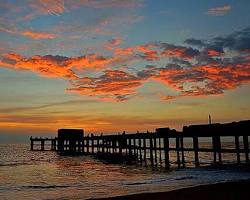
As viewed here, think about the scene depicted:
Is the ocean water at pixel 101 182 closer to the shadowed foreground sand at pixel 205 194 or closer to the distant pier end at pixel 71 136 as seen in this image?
the shadowed foreground sand at pixel 205 194

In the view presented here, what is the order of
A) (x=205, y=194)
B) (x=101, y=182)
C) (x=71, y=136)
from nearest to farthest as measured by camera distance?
(x=205, y=194) < (x=101, y=182) < (x=71, y=136)

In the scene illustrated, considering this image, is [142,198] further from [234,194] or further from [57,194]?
[57,194]

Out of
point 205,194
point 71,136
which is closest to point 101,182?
point 205,194

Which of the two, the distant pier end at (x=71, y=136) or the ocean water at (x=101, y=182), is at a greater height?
the distant pier end at (x=71, y=136)

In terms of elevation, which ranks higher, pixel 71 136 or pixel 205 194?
pixel 71 136

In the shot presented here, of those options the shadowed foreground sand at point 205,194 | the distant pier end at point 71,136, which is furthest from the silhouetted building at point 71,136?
the shadowed foreground sand at point 205,194

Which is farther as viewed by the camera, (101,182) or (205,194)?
(101,182)

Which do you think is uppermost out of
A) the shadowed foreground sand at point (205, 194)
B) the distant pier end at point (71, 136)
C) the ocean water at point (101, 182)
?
the distant pier end at point (71, 136)

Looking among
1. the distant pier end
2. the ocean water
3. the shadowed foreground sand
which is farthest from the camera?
the distant pier end

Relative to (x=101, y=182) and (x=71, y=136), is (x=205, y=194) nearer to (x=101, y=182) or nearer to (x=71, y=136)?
(x=101, y=182)

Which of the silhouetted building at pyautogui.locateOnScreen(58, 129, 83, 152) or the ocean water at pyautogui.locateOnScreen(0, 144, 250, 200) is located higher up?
the silhouetted building at pyautogui.locateOnScreen(58, 129, 83, 152)

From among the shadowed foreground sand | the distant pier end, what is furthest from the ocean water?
the distant pier end

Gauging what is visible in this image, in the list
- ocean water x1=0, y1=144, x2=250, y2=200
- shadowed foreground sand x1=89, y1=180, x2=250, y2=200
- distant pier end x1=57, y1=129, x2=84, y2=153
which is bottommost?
ocean water x1=0, y1=144, x2=250, y2=200

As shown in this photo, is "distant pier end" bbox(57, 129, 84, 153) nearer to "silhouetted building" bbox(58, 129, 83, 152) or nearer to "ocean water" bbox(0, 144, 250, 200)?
"silhouetted building" bbox(58, 129, 83, 152)
